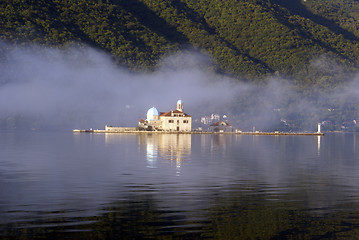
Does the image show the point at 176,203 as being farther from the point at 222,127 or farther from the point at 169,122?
the point at 222,127

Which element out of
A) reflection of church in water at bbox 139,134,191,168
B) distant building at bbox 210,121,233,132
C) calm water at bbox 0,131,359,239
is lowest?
calm water at bbox 0,131,359,239

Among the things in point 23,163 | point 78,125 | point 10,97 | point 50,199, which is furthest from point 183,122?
point 50,199

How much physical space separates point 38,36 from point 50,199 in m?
178

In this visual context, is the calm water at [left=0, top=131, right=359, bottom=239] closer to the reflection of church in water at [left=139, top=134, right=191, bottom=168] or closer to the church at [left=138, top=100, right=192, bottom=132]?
the reflection of church in water at [left=139, top=134, right=191, bottom=168]

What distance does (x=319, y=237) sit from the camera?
20969 millimetres

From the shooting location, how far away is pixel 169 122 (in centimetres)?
17725

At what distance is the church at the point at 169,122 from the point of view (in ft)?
581

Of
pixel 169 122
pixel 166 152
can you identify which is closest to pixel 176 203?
pixel 166 152

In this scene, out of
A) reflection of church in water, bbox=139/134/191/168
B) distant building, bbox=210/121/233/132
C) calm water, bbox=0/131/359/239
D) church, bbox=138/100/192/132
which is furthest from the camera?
distant building, bbox=210/121/233/132

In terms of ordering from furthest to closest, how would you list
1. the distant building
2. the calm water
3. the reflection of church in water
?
1. the distant building
2. the reflection of church in water
3. the calm water

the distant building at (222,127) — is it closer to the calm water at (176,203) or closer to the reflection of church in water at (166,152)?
the reflection of church in water at (166,152)

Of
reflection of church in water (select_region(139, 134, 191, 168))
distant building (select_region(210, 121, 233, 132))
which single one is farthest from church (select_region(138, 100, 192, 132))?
reflection of church in water (select_region(139, 134, 191, 168))

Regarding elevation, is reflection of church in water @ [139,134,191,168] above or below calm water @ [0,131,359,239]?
above

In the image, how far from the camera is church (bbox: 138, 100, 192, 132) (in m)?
177
